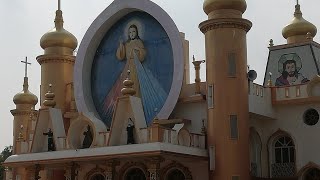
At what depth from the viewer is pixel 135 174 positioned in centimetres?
2597

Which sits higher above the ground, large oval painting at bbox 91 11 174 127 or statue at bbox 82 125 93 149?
large oval painting at bbox 91 11 174 127

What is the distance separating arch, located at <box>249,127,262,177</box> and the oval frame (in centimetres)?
368

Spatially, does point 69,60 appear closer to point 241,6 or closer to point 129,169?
point 129,169

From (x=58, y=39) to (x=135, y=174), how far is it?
8.02 meters

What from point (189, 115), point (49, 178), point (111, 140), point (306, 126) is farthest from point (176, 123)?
point (49, 178)

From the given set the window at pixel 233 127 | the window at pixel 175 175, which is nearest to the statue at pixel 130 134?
the window at pixel 175 175

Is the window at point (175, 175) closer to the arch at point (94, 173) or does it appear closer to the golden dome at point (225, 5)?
the arch at point (94, 173)

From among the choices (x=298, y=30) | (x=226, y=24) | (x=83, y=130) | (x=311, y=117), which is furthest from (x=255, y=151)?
(x=298, y=30)

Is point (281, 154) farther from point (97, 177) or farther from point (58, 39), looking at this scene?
point (58, 39)

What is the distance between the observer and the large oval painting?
86.3 feet

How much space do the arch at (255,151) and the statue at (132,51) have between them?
16.0ft

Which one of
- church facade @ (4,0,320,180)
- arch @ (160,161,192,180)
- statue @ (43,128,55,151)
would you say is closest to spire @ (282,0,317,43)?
church facade @ (4,0,320,180)

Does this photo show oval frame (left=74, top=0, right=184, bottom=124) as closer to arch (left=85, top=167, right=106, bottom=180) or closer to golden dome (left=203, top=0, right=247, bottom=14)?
golden dome (left=203, top=0, right=247, bottom=14)

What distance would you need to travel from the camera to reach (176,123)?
81.7 feet
